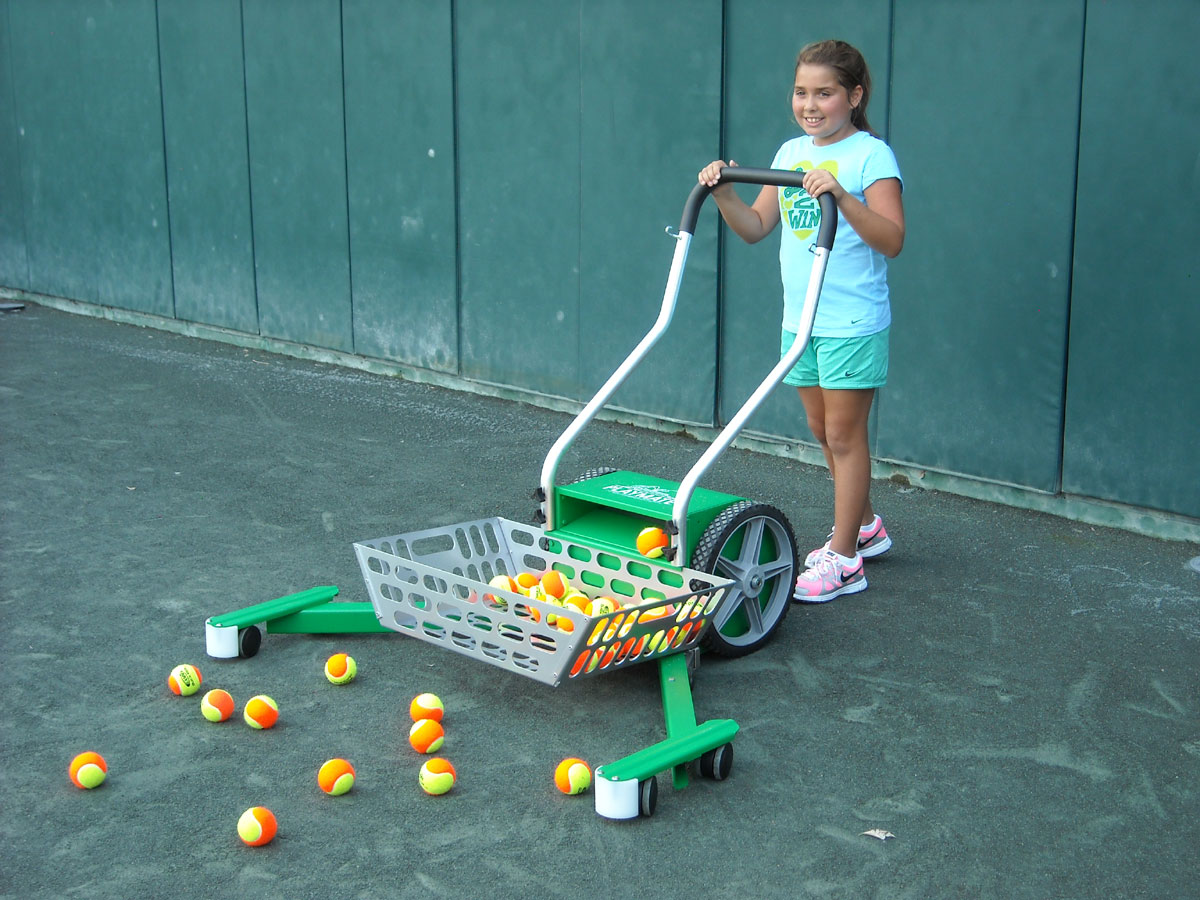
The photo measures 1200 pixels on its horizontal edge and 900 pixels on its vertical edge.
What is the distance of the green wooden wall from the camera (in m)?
4.90

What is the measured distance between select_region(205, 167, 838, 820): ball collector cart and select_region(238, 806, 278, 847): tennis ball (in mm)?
696

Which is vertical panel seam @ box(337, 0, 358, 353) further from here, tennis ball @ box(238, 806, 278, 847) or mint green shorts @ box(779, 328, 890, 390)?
tennis ball @ box(238, 806, 278, 847)

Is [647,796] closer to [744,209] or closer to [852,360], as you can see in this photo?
[852,360]

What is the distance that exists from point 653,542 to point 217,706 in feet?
4.00

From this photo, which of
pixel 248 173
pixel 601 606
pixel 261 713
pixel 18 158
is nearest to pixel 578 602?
pixel 601 606

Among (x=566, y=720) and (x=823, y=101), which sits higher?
(x=823, y=101)

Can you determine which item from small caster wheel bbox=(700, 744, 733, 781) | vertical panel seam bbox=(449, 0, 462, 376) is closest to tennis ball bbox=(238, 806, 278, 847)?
small caster wheel bbox=(700, 744, 733, 781)

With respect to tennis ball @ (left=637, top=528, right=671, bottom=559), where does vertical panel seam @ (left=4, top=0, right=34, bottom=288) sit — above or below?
above

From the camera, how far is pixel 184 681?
3527 mm

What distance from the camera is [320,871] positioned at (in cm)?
275

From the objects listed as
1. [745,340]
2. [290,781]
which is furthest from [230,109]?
[290,781]

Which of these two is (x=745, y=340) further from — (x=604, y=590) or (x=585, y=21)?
(x=604, y=590)

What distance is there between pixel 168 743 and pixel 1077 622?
2.68m

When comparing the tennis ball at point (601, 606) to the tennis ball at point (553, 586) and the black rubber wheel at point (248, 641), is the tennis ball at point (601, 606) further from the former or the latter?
the black rubber wheel at point (248, 641)
